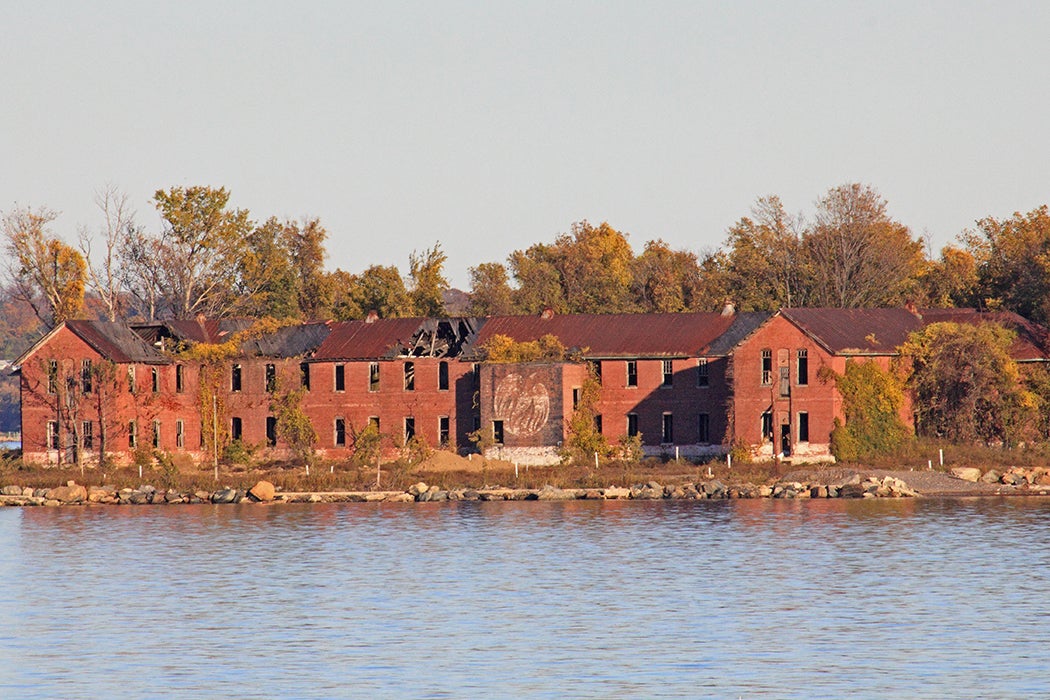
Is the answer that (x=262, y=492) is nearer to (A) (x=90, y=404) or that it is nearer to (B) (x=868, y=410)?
(A) (x=90, y=404)

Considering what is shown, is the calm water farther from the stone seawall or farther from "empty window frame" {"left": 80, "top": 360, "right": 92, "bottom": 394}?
"empty window frame" {"left": 80, "top": 360, "right": 92, "bottom": 394}

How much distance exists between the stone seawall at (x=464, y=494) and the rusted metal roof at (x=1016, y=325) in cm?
1041

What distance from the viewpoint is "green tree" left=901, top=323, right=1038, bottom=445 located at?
6669 cm

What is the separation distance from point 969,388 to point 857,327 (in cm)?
528

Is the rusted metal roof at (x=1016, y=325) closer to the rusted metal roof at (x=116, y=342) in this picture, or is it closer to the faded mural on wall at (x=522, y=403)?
the faded mural on wall at (x=522, y=403)

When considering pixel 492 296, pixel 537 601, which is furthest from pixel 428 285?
pixel 537 601

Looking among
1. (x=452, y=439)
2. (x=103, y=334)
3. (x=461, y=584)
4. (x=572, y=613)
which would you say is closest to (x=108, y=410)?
(x=103, y=334)

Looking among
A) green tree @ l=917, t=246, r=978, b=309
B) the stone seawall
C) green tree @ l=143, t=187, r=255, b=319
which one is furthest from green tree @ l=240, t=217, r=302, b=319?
green tree @ l=917, t=246, r=978, b=309

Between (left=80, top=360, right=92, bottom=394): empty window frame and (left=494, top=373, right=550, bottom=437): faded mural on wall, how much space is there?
55.3 ft

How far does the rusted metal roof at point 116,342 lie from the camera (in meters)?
70.8

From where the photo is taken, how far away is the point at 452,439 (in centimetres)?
7181

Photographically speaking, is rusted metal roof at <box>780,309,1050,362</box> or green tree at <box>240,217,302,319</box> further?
green tree at <box>240,217,302,319</box>

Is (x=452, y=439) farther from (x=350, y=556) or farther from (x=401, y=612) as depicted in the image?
(x=401, y=612)

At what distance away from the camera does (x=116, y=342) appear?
71.7 meters
